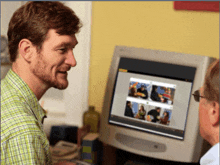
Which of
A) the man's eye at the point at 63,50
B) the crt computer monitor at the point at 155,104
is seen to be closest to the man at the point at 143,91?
the crt computer monitor at the point at 155,104

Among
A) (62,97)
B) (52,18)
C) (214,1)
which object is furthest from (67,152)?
(214,1)

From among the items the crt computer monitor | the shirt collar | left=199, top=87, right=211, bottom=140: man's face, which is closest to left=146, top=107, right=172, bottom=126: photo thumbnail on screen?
the crt computer monitor

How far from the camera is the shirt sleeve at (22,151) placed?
874mm

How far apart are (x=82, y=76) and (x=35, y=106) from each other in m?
0.73

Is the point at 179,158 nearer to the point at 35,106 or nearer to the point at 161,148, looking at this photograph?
the point at 161,148

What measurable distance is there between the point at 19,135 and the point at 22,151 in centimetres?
5

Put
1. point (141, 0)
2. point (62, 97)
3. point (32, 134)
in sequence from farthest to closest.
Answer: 1. point (62, 97)
2. point (141, 0)
3. point (32, 134)

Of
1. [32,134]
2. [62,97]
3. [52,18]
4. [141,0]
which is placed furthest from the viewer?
[62,97]

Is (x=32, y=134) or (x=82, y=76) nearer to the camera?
(x=32, y=134)

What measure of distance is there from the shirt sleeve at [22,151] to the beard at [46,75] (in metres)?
0.29

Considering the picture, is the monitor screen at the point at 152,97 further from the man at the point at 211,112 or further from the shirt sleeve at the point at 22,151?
the shirt sleeve at the point at 22,151

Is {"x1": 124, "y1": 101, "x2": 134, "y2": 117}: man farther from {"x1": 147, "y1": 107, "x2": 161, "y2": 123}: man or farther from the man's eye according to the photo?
the man's eye

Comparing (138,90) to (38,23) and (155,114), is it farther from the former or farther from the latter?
(38,23)

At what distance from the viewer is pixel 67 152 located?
1.50m
